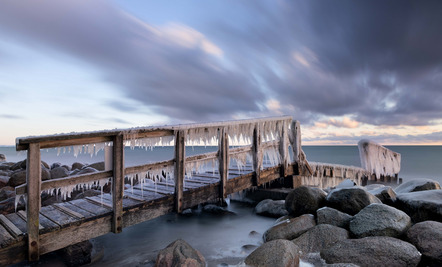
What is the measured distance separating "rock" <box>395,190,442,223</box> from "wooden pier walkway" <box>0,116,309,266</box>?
449cm

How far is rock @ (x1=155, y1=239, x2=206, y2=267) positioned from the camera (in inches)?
187

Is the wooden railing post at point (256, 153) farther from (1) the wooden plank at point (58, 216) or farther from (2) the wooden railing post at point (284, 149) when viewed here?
(1) the wooden plank at point (58, 216)


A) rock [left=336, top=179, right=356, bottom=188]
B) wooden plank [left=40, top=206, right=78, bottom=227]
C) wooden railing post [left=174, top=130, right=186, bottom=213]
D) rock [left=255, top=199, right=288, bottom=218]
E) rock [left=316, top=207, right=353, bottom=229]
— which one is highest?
wooden railing post [left=174, top=130, right=186, bottom=213]

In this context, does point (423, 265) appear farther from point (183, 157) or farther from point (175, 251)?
point (183, 157)

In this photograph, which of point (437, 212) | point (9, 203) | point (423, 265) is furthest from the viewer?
point (9, 203)

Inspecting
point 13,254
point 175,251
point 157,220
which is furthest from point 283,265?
point 157,220

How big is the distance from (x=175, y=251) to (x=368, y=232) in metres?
4.29

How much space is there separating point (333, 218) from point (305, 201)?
123 cm

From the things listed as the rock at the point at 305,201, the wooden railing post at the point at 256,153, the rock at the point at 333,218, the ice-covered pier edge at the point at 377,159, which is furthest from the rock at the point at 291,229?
the ice-covered pier edge at the point at 377,159

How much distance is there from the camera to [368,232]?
5.69 metres

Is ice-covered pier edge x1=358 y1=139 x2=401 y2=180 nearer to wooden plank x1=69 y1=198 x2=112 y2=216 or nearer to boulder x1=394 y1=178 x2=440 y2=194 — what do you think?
boulder x1=394 y1=178 x2=440 y2=194

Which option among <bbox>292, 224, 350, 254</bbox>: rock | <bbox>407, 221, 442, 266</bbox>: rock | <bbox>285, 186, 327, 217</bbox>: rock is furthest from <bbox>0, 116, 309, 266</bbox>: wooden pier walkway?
<bbox>407, 221, 442, 266</bbox>: rock

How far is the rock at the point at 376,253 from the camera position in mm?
4785

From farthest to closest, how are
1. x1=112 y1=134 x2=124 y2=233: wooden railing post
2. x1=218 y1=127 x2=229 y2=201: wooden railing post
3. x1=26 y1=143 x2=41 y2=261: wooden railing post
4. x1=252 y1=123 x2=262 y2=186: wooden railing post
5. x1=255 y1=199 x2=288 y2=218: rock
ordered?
x1=252 y1=123 x2=262 y2=186: wooden railing post → x1=255 y1=199 x2=288 y2=218: rock → x1=218 y1=127 x2=229 y2=201: wooden railing post → x1=112 y1=134 x2=124 y2=233: wooden railing post → x1=26 y1=143 x2=41 y2=261: wooden railing post
